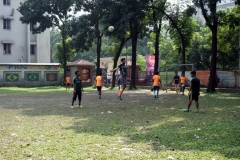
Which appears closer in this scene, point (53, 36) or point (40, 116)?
point (40, 116)

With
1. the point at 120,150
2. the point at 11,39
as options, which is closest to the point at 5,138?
the point at 120,150

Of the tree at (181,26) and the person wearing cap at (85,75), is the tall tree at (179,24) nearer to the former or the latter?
the tree at (181,26)

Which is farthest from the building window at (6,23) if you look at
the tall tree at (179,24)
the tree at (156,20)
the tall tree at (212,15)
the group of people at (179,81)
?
the tall tree at (212,15)

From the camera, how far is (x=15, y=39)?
4831 cm

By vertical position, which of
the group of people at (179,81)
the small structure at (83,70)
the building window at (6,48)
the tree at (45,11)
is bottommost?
the group of people at (179,81)

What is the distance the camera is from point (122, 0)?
2523cm

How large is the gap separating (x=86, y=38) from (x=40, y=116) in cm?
2143

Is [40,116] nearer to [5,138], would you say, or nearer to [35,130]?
[35,130]

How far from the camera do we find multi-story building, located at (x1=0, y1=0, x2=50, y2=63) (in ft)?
156

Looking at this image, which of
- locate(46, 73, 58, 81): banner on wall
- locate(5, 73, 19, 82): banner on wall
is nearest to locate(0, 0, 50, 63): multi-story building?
locate(46, 73, 58, 81): banner on wall

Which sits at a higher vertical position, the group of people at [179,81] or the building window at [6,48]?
the building window at [6,48]

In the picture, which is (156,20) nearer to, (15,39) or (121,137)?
(121,137)

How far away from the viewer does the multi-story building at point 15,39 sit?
156ft

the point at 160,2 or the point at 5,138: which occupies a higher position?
the point at 160,2
